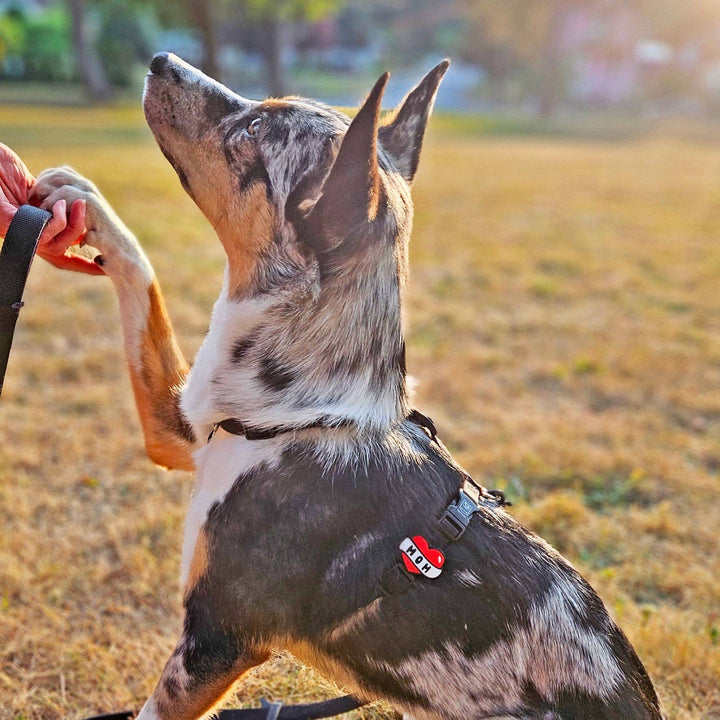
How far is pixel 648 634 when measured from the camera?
336 cm

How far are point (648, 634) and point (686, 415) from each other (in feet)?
9.35

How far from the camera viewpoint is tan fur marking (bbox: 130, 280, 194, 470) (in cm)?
274

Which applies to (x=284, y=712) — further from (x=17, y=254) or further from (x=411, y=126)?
(x=411, y=126)

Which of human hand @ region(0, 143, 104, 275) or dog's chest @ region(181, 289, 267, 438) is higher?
human hand @ region(0, 143, 104, 275)

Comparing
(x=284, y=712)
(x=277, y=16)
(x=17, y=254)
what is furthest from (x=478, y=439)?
(x=277, y=16)

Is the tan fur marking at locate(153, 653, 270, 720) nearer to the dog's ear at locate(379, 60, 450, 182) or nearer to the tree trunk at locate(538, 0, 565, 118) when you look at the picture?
the dog's ear at locate(379, 60, 450, 182)

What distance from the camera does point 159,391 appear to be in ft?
9.12

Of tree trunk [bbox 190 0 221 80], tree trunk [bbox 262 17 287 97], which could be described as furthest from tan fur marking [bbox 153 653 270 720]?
tree trunk [bbox 262 17 287 97]

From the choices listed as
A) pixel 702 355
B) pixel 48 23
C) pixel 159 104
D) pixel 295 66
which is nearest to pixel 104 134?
pixel 702 355

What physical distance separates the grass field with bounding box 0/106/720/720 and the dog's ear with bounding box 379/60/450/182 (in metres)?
1.90

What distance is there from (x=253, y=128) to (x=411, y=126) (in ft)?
1.82

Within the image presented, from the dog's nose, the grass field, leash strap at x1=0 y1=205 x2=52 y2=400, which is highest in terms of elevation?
the dog's nose

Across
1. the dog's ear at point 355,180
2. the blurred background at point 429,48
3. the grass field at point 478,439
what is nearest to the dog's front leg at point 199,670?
the grass field at point 478,439

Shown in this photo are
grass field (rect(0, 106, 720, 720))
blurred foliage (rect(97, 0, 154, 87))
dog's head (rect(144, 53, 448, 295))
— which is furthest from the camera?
blurred foliage (rect(97, 0, 154, 87))
